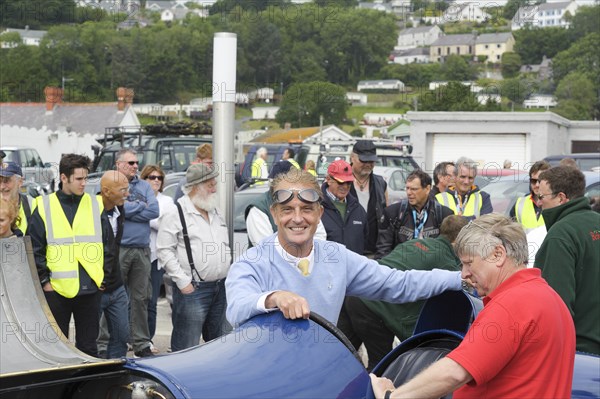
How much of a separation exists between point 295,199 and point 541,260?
2063 mm

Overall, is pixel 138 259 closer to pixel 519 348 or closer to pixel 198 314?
pixel 198 314

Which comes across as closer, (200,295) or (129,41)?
(200,295)

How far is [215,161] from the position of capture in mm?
8281

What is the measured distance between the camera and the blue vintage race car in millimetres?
3115

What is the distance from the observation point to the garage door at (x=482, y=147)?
3422 centimetres

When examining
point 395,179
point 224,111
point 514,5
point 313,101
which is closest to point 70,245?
point 224,111

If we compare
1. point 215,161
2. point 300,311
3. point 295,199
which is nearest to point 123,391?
point 300,311

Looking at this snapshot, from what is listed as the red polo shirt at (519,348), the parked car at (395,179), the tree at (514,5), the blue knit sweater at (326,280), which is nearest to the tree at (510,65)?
the tree at (514,5)

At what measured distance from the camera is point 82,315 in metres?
6.90

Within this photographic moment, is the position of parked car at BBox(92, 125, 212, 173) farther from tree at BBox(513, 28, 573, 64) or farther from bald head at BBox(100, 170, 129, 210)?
tree at BBox(513, 28, 573, 64)

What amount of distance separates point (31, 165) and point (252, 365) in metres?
28.7

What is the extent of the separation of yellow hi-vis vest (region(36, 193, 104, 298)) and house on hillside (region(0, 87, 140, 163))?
49878 millimetres

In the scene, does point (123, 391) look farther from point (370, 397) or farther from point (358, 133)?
point (358, 133)

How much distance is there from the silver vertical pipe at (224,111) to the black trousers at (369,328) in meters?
1.94
